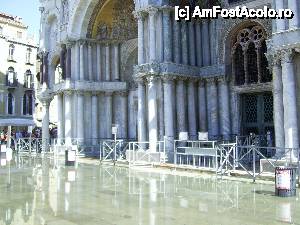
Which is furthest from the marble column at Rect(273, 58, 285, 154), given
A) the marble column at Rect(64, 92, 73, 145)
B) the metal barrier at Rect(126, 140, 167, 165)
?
the marble column at Rect(64, 92, 73, 145)

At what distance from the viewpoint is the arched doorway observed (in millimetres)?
23516

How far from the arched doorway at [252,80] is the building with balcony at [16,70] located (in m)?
36.2

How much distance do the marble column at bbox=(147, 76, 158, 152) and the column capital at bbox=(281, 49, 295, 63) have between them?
8.25 meters

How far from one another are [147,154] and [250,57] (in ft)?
29.1

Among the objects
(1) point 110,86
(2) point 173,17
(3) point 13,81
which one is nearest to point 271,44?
(2) point 173,17

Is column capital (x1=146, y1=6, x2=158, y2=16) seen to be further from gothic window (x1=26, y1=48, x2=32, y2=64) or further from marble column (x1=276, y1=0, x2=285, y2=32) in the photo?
gothic window (x1=26, y1=48, x2=32, y2=64)

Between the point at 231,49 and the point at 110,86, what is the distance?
10.5 meters

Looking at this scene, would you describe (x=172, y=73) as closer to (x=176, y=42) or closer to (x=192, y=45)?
(x=176, y=42)

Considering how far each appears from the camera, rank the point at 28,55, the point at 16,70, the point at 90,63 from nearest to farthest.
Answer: the point at 90,63
the point at 16,70
the point at 28,55

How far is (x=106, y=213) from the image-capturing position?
32.4 feet

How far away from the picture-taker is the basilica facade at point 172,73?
22.7 metres

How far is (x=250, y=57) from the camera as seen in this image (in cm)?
2439

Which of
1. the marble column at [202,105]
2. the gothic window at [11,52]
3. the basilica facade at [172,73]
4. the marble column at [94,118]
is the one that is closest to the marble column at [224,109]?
the basilica facade at [172,73]

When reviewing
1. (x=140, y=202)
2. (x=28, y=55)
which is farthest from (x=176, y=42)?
(x=28, y=55)
